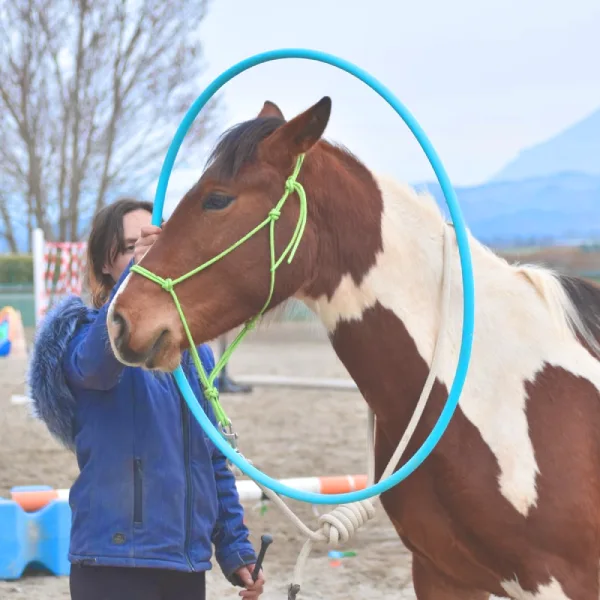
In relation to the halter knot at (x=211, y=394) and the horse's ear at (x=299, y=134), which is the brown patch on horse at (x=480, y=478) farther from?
the horse's ear at (x=299, y=134)

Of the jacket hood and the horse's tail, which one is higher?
the horse's tail

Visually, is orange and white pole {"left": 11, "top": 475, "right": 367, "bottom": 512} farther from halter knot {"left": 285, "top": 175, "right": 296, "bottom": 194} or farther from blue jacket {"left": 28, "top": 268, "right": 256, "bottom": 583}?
halter knot {"left": 285, "top": 175, "right": 296, "bottom": 194}

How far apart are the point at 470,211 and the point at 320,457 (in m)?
19.3

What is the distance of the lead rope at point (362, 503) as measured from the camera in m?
2.15

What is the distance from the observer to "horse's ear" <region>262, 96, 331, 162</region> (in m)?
2.00

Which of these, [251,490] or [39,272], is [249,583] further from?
[39,272]

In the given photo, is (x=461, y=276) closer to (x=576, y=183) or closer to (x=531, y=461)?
(x=531, y=461)

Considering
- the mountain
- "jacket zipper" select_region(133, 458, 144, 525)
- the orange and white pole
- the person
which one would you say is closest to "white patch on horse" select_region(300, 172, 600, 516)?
the person

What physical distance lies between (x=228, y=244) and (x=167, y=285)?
0.62 feet

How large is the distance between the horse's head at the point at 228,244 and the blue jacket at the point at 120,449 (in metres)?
0.17

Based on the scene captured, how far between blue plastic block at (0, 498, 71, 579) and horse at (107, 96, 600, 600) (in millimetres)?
2525

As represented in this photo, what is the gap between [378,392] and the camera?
224 cm

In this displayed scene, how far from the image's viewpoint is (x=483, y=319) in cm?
228

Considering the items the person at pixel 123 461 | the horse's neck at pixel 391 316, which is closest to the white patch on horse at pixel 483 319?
the horse's neck at pixel 391 316
